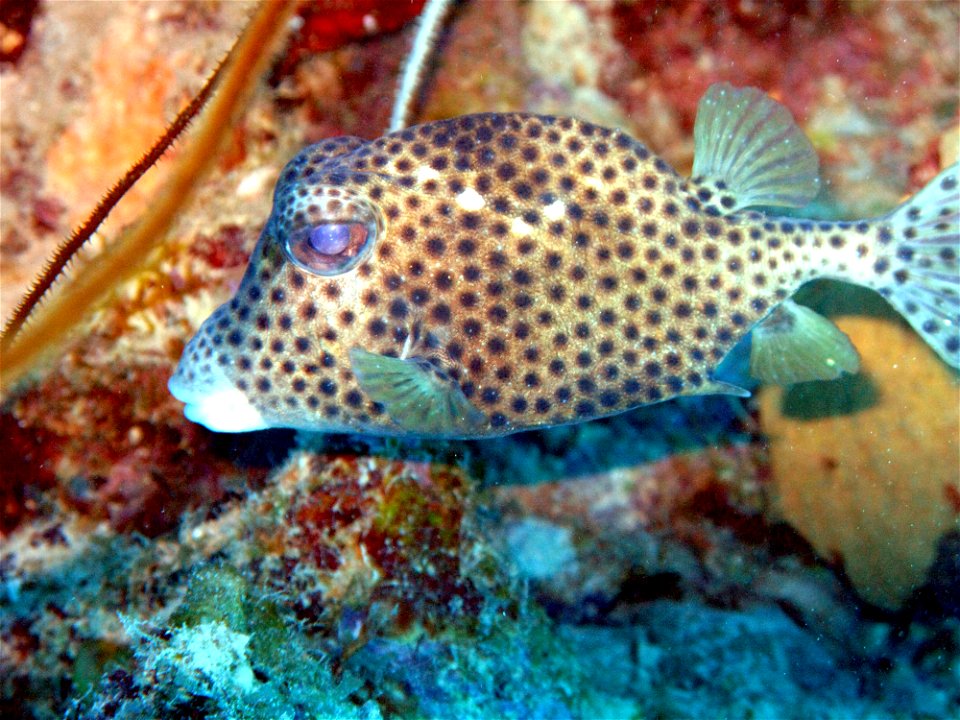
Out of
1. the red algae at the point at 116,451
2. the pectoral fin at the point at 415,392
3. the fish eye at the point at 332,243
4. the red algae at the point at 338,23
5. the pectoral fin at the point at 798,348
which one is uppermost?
the red algae at the point at 338,23

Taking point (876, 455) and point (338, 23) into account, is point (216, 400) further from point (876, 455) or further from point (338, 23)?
point (876, 455)

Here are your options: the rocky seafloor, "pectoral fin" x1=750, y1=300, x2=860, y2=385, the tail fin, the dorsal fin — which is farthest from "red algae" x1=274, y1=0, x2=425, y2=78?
the tail fin

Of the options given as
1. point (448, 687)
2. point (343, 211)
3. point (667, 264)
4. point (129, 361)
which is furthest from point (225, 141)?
point (448, 687)

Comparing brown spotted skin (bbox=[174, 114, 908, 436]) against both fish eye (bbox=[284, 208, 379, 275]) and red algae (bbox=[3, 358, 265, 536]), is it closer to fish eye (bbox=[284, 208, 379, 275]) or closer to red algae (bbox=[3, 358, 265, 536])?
fish eye (bbox=[284, 208, 379, 275])

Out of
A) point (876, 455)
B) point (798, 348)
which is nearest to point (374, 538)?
point (798, 348)

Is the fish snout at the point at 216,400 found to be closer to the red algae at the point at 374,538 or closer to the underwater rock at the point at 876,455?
the red algae at the point at 374,538

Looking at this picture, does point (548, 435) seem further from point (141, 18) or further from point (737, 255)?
point (141, 18)

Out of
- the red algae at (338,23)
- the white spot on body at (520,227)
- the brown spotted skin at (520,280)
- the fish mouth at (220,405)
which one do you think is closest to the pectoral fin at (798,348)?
the brown spotted skin at (520,280)

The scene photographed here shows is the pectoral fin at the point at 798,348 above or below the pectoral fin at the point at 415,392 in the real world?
above
